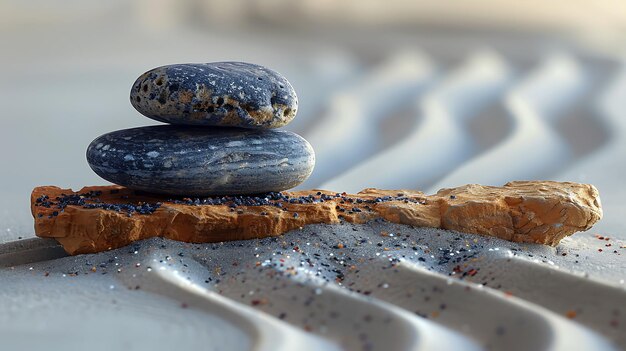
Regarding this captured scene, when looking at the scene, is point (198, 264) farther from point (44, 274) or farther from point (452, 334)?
point (452, 334)

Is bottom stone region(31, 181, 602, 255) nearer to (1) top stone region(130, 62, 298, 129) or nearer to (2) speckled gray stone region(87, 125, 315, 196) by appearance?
(2) speckled gray stone region(87, 125, 315, 196)

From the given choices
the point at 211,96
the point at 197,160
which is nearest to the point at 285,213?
the point at 197,160

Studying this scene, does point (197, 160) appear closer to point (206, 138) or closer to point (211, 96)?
point (206, 138)

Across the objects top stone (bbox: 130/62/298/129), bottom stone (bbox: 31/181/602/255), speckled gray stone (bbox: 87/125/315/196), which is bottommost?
bottom stone (bbox: 31/181/602/255)

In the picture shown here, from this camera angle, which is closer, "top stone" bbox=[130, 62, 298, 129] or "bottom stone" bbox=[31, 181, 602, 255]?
"bottom stone" bbox=[31, 181, 602, 255]

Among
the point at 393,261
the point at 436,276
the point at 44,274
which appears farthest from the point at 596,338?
the point at 44,274

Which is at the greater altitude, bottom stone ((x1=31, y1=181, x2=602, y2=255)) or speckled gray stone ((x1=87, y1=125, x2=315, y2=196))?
speckled gray stone ((x1=87, y1=125, x2=315, y2=196))

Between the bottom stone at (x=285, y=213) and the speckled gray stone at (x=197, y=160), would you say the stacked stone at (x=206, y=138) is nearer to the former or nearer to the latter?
the speckled gray stone at (x=197, y=160)

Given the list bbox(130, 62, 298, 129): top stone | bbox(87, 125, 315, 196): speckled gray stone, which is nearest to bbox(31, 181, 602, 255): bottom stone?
bbox(87, 125, 315, 196): speckled gray stone
